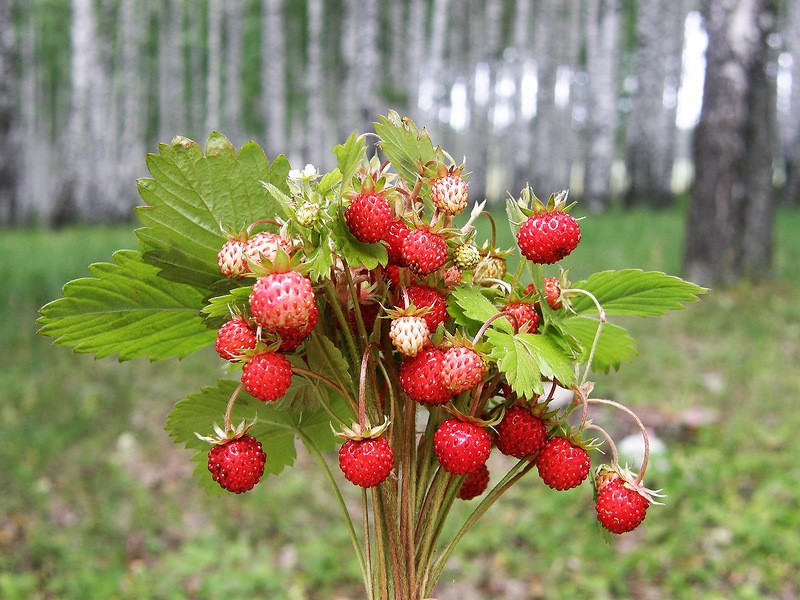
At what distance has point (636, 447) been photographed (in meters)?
4.62

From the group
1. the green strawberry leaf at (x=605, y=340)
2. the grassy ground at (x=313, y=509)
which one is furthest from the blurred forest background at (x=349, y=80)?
the green strawberry leaf at (x=605, y=340)

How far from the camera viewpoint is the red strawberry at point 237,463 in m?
0.84

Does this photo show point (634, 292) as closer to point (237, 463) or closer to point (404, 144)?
point (404, 144)

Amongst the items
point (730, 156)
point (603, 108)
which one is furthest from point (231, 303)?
point (603, 108)

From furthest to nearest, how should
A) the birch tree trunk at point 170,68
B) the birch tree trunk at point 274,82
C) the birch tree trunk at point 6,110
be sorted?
1. the birch tree trunk at point 170,68
2. the birch tree trunk at point 274,82
3. the birch tree trunk at point 6,110

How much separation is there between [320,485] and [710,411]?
8.65 ft

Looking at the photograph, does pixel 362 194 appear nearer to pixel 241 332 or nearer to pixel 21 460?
pixel 241 332

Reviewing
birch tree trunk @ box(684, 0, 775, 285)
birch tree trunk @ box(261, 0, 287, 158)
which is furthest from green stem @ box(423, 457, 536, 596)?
birch tree trunk @ box(261, 0, 287, 158)

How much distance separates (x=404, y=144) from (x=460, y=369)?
11.2 inches

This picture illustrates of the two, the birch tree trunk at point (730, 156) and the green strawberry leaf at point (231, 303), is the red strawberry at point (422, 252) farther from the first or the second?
the birch tree trunk at point (730, 156)

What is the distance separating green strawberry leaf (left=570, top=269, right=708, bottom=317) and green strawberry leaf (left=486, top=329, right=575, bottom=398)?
0.13 m

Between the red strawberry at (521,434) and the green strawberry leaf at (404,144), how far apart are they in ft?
1.06

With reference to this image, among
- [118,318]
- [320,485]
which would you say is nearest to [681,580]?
[320,485]

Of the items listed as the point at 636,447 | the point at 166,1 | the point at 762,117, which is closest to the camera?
the point at 636,447
